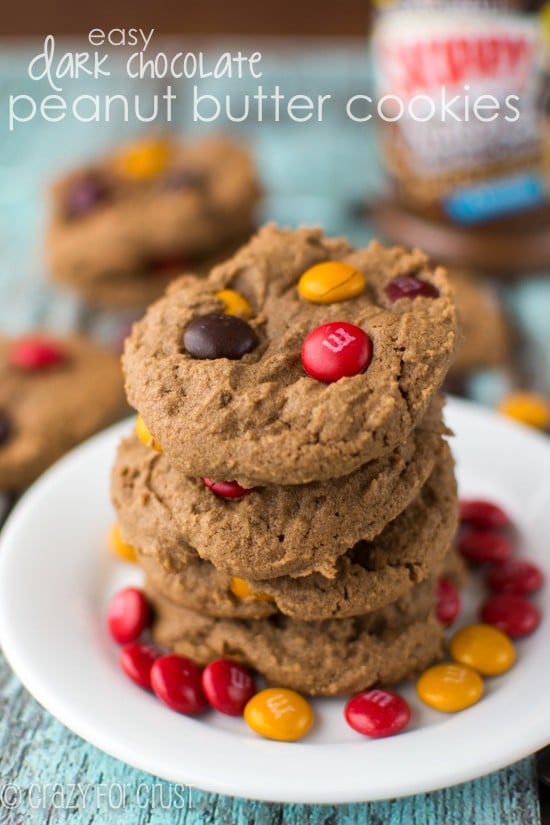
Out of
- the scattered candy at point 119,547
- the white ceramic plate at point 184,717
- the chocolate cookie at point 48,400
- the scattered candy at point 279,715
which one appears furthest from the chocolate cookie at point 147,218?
the scattered candy at point 279,715

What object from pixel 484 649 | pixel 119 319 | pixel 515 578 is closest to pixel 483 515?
pixel 515 578

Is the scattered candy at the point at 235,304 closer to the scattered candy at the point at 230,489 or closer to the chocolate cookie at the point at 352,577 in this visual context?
the scattered candy at the point at 230,489

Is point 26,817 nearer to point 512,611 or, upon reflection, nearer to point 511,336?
point 512,611

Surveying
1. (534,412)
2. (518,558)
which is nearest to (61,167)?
(534,412)

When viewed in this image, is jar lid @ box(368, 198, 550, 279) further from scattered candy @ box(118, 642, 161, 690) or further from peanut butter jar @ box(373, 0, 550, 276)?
scattered candy @ box(118, 642, 161, 690)

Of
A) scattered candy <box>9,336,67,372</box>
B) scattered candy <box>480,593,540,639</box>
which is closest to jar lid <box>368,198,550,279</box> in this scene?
scattered candy <box>9,336,67,372</box>

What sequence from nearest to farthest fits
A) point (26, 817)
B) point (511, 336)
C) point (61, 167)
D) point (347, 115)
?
point (26, 817) → point (511, 336) → point (61, 167) → point (347, 115)

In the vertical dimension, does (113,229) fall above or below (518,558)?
above
